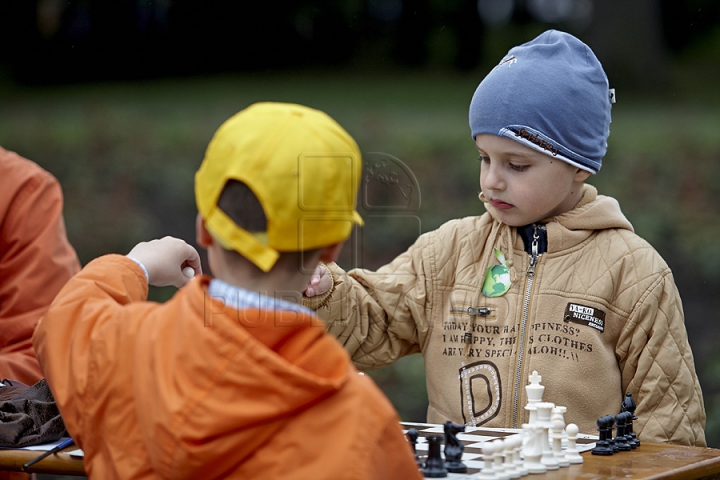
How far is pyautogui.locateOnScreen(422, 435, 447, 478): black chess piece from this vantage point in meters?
1.86

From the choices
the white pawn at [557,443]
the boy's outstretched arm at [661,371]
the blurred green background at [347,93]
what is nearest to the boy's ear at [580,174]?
the boy's outstretched arm at [661,371]

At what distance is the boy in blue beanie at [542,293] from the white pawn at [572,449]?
393 mm

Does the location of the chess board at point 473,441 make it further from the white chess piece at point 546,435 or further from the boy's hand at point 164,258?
the boy's hand at point 164,258

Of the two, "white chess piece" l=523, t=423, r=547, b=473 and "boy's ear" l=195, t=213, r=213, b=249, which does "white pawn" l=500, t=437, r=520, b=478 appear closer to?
"white chess piece" l=523, t=423, r=547, b=473

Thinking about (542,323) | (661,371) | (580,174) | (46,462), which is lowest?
(46,462)

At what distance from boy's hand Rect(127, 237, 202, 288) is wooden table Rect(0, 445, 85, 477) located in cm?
40

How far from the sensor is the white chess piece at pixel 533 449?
1955mm

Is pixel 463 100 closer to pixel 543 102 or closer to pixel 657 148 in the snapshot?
pixel 657 148

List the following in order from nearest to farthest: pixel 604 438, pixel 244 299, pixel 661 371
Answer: pixel 244 299
pixel 604 438
pixel 661 371

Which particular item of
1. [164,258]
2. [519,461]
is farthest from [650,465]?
[164,258]

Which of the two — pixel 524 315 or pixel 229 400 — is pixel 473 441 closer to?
pixel 524 315

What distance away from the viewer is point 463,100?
7766 millimetres

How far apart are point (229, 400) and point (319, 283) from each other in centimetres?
102

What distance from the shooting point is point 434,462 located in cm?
189
